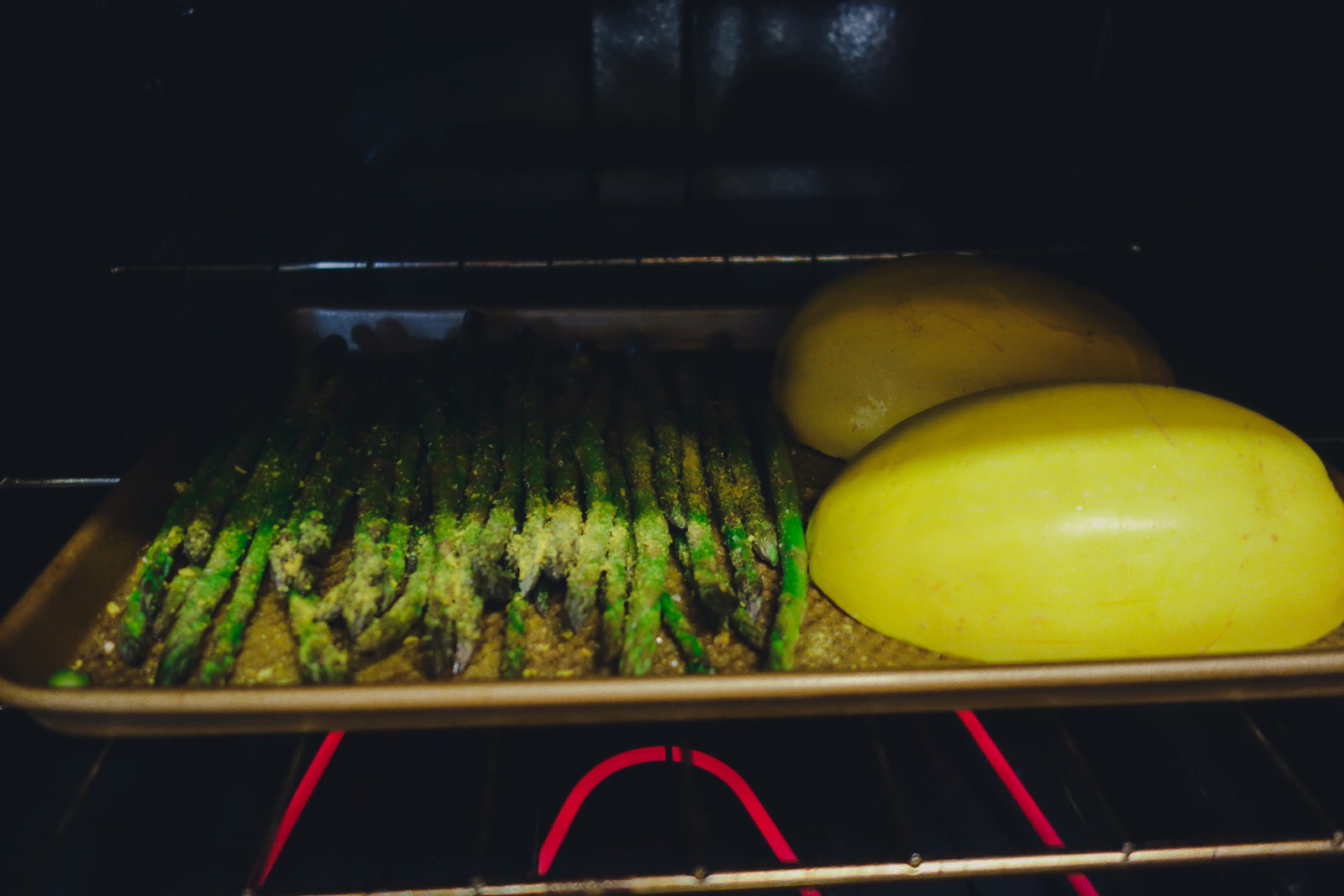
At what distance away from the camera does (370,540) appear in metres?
1.03

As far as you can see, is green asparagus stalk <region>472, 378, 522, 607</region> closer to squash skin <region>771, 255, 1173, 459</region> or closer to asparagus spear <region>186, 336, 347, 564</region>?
asparagus spear <region>186, 336, 347, 564</region>

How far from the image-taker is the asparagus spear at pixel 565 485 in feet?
3.29

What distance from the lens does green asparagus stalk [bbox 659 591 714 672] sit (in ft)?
2.93

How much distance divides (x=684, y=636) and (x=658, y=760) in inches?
11.6

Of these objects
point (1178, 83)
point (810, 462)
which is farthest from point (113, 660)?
point (1178, 83)

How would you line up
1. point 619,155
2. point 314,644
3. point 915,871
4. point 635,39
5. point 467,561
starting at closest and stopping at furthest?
point 915,871
point 314,644
point 467,561
point 635,39
point 619,155

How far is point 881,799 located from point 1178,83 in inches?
54.8

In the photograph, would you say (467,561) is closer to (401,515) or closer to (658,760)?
(401,515)

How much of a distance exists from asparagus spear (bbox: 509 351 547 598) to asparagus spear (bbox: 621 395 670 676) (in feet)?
0.41

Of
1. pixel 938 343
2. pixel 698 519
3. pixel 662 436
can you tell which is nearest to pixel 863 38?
pixel 938 343

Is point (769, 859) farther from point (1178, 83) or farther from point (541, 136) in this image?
point (1178, 83)

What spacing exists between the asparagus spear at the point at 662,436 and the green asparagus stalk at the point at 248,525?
1.69 feet

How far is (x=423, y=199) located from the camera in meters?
1.66

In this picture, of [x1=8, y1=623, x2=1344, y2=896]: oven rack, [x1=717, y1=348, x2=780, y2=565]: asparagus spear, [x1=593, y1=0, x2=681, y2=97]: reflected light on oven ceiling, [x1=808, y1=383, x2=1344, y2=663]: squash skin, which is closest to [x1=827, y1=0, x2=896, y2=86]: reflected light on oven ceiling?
[x1=593, y1=0, x2=681, y2=97]: reflected light on oven ceiling
